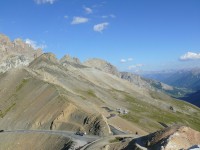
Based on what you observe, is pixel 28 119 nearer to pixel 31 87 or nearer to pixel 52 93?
pixel 52 93

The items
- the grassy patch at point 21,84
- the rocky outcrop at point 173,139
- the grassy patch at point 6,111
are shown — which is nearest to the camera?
the rocky outcrop at point 173,139

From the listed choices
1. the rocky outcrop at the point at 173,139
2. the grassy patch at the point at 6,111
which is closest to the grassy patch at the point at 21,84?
the grassy patch at the point at 6,111

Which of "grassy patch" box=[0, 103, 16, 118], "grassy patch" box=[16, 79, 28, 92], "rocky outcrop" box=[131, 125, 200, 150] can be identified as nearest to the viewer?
"rocky outcrop" box=[131, 125, 200, 150]

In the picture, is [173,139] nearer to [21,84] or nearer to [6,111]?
[6,111]

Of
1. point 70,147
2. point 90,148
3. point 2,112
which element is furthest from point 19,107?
point 90,148

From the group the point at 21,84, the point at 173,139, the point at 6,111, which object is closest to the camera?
the point at 173,139

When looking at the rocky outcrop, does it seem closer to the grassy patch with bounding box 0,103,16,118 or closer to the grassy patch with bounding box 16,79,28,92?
the grassy patch with bounding box 0,103,16,118

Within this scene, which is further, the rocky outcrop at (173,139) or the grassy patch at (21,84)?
the grassy patch at (21,84)

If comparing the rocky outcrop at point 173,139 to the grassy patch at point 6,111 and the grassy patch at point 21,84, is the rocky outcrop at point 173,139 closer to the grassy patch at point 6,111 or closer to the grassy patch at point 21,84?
the grassy patch at point 6,111

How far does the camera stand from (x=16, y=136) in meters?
108

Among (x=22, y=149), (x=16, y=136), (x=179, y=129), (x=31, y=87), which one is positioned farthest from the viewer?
(x=31, y=87)

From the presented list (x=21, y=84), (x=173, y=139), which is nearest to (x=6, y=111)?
(x=21, y=84)

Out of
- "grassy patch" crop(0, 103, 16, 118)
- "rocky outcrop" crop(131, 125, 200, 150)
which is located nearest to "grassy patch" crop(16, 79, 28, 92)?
"grassy patch" crop(0, 103, 16, 118)

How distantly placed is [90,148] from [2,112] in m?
79.8
